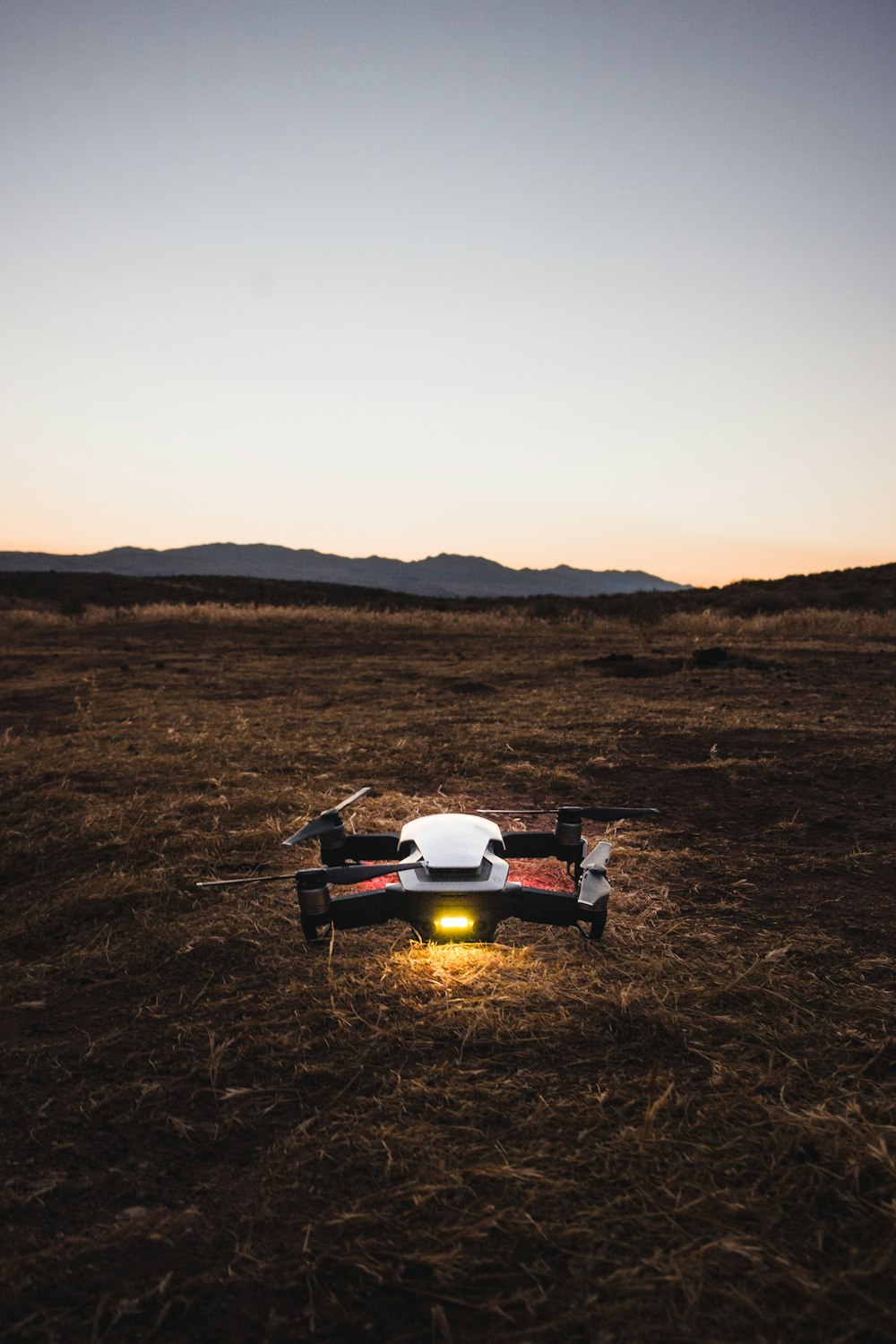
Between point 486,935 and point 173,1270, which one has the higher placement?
point 486,935

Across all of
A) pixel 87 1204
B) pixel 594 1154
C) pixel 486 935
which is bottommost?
pixel 87 1204

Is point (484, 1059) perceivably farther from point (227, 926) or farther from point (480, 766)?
point (480, 766)

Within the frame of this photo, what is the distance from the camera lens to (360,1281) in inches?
60.0

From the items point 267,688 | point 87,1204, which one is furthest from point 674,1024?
point 267,688

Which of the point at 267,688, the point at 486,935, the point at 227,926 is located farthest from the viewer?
the point at 267,688

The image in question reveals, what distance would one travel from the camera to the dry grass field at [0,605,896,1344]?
4.89 feet

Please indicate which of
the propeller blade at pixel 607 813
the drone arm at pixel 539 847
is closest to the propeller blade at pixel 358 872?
the drone arm at pixel 539 847

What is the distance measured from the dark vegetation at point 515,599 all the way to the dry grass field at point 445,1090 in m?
23.7

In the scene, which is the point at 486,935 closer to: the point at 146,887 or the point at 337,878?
the point at 337,878

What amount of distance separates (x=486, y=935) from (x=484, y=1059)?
39 cm

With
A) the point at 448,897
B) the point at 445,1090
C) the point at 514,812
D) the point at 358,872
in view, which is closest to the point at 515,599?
the point at 514,812

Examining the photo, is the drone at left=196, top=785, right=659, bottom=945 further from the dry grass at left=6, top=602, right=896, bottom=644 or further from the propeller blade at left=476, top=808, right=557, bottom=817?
the dry grass at left=6, top=602, right=896, bottom=644

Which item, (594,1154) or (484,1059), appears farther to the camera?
(484,1059)

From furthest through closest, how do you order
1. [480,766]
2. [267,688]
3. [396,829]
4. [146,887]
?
[267,688], [480,766], [396,829], [146,887]
